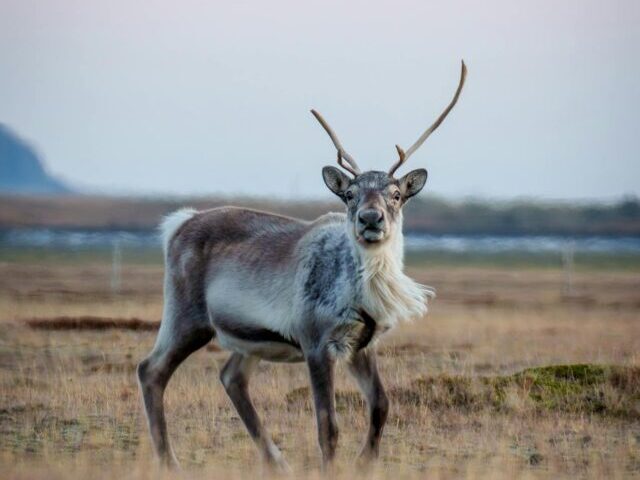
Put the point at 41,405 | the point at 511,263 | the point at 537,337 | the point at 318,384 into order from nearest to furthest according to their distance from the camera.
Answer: the point at 318,384
the point at 41,405
the point at 537,337
the point at 511,263

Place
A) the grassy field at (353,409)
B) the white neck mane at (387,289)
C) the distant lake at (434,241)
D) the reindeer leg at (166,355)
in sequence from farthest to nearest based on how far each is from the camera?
the distant lake at (434,241), the reindeer leg at (166,355), the grassy field at (353,409), the white neck mane at (387,289)

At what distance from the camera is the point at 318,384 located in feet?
30.6

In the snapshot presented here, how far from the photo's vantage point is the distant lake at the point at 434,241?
6562 centimetres

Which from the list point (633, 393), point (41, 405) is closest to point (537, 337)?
point (633, 393)

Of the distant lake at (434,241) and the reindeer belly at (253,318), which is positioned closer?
the reindeer belly at (253,318)

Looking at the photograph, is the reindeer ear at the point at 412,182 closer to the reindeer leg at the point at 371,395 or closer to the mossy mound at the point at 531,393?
the reindeer leg at the point at 371,395

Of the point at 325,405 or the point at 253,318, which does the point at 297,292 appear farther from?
the point at 325,405

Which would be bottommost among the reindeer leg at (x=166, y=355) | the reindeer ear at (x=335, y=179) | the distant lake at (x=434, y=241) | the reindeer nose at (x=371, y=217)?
the distant lake at (x=434, y=241)

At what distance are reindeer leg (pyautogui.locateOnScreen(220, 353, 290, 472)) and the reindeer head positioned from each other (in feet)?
6.09

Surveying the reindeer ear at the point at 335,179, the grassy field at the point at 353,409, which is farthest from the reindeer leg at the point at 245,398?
the reindeer ear at the point at 335,179

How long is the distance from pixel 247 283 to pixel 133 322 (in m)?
12.6

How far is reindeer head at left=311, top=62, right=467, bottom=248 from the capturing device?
935cm

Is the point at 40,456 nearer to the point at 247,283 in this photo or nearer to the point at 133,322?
the point at 247,283

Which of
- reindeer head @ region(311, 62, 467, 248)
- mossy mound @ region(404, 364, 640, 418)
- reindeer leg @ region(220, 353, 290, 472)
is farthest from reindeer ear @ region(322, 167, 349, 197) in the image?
mossy mound @ region(404, 364, 640, 418)
